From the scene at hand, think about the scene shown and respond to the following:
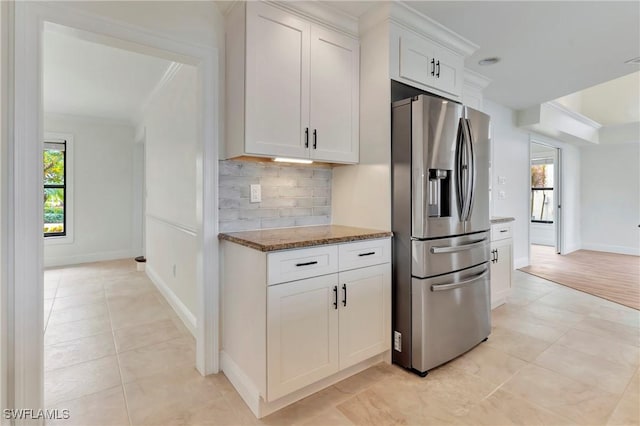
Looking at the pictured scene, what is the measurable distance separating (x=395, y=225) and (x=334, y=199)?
0.65 m

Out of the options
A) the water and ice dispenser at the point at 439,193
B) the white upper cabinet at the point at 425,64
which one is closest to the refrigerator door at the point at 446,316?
the water and ice dispenser at the point at 439,193

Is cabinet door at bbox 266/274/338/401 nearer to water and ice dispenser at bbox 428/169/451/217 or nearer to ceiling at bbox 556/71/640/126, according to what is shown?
water and ice dispenser at bbox 428/169/451/217

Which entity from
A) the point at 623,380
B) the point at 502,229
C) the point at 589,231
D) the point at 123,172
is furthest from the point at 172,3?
the point at 589,231

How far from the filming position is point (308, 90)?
2082 millimetres

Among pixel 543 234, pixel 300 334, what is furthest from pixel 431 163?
pixel 543 234

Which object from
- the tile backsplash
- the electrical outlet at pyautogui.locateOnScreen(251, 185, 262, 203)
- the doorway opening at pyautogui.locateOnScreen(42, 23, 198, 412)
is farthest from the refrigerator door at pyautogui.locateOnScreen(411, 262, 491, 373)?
the doorway opening at pyautogui.locateOnScreen(42, 23, 198, 412)

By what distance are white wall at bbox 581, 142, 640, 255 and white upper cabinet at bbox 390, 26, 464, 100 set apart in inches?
239

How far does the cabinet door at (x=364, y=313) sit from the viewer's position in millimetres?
1891

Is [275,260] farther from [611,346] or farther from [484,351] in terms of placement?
[611,346]

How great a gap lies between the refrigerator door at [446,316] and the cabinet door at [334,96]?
1072 millimetres

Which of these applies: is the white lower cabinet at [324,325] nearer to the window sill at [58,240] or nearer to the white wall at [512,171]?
the white wall at [512,171]

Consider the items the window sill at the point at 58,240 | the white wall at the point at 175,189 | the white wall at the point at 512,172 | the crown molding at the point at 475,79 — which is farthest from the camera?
the window sill at the point at 58,240

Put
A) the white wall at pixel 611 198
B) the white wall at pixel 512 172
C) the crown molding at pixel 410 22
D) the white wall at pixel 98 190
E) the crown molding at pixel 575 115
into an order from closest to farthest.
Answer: the crown molding at pixel 410 22 < the white wall at pixel 512 172 < the crown molding at pixel 575 115 < the white wall at pixel 98 190 < the white wall at pixel 611 198

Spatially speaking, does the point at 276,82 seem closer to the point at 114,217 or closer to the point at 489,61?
the point at 489,61
